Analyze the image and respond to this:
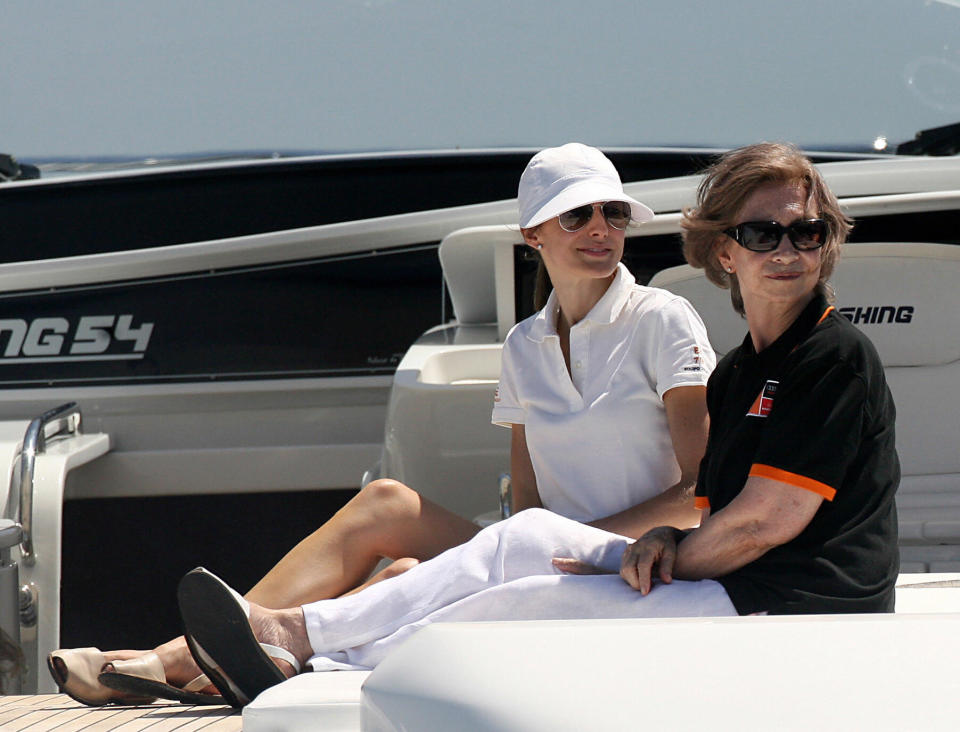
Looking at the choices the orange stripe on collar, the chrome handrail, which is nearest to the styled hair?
the orange stripe on collar

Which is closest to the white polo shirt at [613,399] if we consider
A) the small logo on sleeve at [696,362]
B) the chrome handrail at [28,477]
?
the small logo on sleeve at [696,362]

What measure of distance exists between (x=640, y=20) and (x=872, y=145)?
3.02 feet

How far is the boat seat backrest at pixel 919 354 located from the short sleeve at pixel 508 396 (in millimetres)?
791

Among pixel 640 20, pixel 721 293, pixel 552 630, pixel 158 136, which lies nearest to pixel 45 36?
pixel 158 136

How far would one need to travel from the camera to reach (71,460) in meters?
3.26

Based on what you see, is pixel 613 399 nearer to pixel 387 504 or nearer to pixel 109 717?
pixel 387 504

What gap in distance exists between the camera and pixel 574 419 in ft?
6.57

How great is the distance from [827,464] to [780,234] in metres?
0.32

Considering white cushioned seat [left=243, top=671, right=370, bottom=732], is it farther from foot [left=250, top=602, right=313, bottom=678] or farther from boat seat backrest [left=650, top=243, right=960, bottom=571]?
boat seat backrest [left=650, top=243, right=960, bottom=571]

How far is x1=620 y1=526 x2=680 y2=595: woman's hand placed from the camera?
1536mm

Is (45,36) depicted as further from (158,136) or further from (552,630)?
(552,630)

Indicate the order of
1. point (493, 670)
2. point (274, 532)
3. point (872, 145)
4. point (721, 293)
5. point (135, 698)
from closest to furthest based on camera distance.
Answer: point (493, 670) → point (135, 698) → point (721, 293) → point (274, 532) → point (872, 145)

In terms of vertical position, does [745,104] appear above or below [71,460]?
above

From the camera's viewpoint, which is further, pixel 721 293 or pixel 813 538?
pixel 721 293
